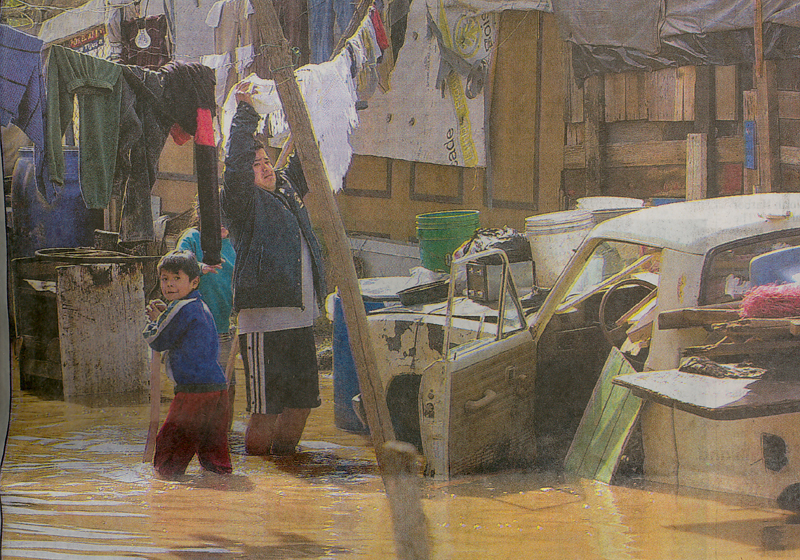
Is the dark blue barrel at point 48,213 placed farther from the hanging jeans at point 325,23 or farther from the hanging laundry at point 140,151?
the hanging jeans at point 325,23

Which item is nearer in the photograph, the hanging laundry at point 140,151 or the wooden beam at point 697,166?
the wooden beam at point 697,166

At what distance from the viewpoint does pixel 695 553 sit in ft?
11.2

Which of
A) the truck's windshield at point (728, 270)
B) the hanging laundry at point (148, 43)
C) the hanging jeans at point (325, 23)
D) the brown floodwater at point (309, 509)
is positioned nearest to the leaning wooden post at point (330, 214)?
the hanging jeans at point (325, 23)

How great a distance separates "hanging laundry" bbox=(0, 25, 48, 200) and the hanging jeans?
1.46 metres

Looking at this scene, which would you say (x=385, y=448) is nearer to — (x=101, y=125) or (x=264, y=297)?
(x=264, y=297)

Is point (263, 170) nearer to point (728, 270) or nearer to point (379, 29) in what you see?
point (379, 29)

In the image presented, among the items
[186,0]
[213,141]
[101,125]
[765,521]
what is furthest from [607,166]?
[101,125]

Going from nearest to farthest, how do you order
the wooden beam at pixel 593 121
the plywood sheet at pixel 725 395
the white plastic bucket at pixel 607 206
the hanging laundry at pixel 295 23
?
the plywood sheet at pixel 725 395 < the white plastic bucket at pixel 607 206 < the wooden beam at pixel 593 121 < the hanging laundry at pixel 295 23

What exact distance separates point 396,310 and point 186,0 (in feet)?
6.39

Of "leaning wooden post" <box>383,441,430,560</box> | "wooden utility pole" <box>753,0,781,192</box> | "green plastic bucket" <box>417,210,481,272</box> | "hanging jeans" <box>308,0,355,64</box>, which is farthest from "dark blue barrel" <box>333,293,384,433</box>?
"wooden utility pole" <box>753,0,781,192</box>

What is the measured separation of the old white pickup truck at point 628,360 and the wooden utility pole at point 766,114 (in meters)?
0.11

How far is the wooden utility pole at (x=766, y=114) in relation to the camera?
3.44 meters

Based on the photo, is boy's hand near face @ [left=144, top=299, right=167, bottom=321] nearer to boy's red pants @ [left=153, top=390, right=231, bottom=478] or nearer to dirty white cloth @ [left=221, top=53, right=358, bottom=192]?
boy's red pants @ [left=153, top=390, right=231, bottom=478]

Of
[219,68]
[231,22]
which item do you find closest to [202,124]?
[219,68]
